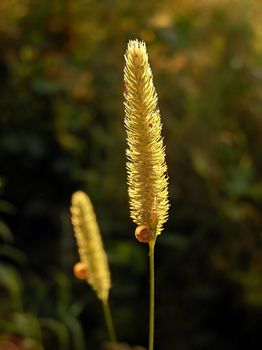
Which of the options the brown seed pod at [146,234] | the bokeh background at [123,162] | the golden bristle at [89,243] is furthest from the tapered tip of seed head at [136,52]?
the bokeh background at [123,162]

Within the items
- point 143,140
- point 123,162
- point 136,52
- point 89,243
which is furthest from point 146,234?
point 123,162

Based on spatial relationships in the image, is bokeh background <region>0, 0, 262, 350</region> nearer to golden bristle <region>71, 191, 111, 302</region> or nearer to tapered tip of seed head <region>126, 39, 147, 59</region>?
golden bristle <region>71, 191, 111, 302</region>

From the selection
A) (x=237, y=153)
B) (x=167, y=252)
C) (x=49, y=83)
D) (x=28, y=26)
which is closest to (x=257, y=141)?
(x=237, y=153)

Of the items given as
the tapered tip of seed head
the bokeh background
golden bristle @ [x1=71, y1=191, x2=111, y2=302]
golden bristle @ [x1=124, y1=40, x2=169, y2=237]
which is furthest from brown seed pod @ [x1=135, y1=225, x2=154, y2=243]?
the bokeh background

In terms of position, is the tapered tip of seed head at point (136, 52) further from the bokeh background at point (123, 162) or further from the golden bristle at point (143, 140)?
the bokeh background at point (123, 162)

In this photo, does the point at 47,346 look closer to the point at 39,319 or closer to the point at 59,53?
the point at 39,319
